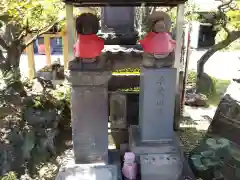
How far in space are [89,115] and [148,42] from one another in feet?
5.35

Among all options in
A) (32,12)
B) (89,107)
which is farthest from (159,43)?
(32,12)

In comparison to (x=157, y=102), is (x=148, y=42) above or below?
above

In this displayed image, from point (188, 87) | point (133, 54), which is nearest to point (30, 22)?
point (133, 54)

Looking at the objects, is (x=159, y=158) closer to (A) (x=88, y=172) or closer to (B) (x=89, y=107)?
(A) (x=88, y=172)

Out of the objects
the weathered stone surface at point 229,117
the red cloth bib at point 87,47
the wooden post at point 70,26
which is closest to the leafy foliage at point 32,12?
the wooden post at point 70,26

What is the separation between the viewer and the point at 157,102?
16.8 ft

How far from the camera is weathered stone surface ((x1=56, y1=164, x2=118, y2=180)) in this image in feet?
15.7

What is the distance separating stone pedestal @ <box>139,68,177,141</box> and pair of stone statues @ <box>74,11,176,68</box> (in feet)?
0.57

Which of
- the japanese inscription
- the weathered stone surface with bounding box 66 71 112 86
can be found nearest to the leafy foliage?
the weathered stone surface with bounding box 66 71 112 86

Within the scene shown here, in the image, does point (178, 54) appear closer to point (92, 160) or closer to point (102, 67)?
point (102, 67)

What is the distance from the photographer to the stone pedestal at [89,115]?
4707mm

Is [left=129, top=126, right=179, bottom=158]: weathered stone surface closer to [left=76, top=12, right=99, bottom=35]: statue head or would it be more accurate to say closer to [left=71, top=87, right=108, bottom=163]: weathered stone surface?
[left=71, top=87, right=108, bottom=163]: weathered stone surface

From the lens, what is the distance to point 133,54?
6.98 m

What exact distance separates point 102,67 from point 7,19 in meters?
2.48
